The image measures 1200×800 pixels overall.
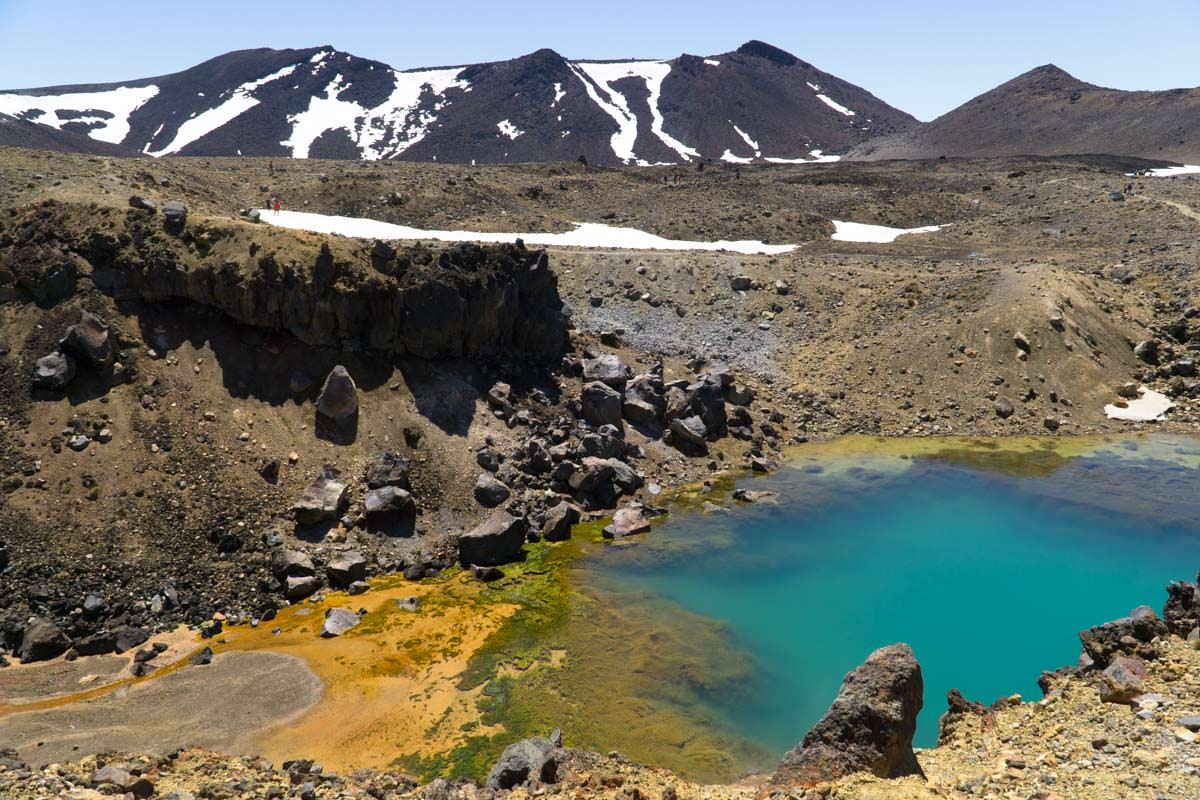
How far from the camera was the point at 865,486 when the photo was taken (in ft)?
103

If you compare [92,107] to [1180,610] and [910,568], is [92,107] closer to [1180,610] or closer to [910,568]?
[910,568]

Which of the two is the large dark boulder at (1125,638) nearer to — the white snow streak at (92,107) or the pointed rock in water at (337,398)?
the pointed rock in water at (337,398)

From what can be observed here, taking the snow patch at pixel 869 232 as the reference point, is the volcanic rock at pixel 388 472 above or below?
below

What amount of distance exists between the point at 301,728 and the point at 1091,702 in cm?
1787

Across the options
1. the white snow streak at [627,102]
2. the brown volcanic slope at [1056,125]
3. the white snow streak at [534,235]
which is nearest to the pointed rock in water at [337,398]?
the white snow streak at [534,235]

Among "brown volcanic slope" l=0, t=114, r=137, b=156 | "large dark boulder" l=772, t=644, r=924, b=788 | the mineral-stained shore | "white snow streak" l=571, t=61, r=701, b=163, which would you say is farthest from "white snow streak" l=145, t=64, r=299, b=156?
"large dark boulder" l=772, t=644, r=924, b=788

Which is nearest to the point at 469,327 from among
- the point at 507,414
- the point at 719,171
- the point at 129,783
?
the point at 507,414

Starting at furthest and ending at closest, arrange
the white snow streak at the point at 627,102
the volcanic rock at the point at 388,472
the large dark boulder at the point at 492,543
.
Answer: the white snow streak at the point at 627,102 < the volcanic rock at the point at 388,472 < the large dark boulder at the point at 492,543

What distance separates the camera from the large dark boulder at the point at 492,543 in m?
25.6

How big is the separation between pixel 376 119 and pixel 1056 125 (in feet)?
435

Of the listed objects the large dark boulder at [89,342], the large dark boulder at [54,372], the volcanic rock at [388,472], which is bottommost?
the volcanic rock at [388,472]

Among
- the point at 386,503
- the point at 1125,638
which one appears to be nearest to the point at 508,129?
the point at 386,503

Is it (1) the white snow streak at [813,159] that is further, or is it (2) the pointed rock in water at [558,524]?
(1) the white snow streak at [813,159]

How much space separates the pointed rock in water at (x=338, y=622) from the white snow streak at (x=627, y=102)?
12998cm
